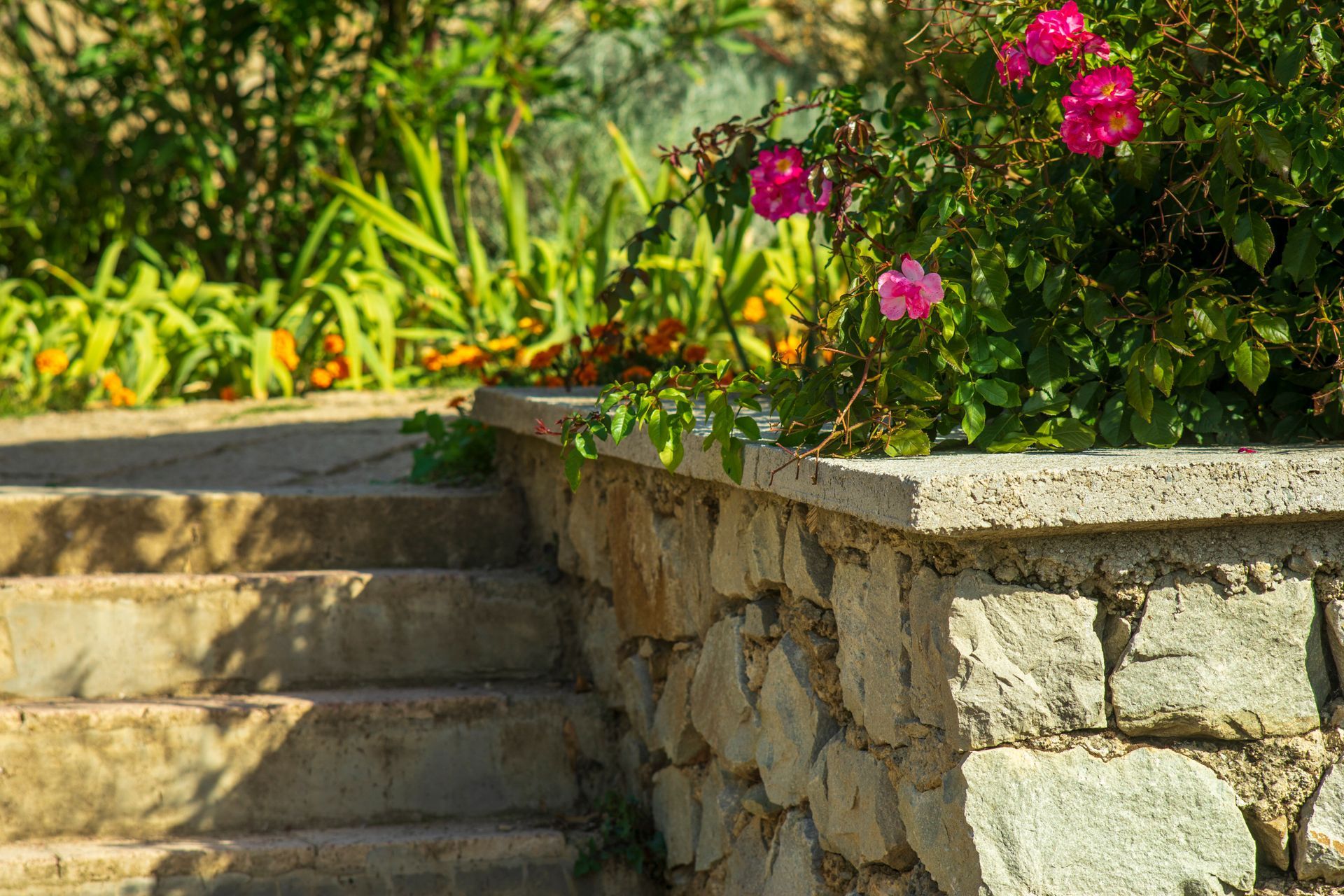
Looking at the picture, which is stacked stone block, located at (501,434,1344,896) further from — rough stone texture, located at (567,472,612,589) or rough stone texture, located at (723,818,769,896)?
rough stone texture, located at (567,472,612,589)

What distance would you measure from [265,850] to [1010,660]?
4.76 ft

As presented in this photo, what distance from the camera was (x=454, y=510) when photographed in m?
2.88

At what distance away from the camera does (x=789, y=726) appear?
1715 mm

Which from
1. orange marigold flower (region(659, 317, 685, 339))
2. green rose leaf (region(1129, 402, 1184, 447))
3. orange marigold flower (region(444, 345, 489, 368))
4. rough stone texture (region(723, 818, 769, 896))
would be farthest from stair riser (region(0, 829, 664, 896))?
orange marigold flower (region(444, 345, 489, 368))

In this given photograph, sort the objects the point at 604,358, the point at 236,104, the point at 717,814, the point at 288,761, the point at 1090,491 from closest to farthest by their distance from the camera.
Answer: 1. the point at 1090,491
2. the point at 717,814
3. the point at 288,761
4. the point at 604,358
5. the point at 236,104

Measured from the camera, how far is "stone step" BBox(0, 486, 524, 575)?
2672 mm

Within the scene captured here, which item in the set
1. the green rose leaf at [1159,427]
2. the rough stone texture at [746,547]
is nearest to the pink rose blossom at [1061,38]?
the green rose leaf at [1159,427]

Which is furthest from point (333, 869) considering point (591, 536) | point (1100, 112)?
point (1100, 112)

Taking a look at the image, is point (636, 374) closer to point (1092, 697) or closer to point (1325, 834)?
point (1092, 697)

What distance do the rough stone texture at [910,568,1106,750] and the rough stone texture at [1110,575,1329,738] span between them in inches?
1.8

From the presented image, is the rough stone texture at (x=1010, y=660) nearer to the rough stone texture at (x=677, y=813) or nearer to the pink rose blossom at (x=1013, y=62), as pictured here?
the pink rose blossom at (x=1013, y=62)

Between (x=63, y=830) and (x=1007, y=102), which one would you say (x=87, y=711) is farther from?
(x=1007, y=102)

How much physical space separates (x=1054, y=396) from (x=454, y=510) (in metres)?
1.67

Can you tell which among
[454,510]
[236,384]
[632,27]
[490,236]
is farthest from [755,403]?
[490,236]
